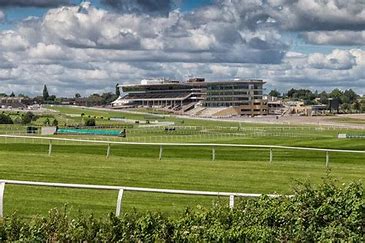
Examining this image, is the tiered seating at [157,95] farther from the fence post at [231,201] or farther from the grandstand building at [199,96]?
the fence post at [231,201]

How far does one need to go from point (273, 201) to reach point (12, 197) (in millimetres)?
5671

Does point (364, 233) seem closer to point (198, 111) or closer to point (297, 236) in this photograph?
point (297, 236)

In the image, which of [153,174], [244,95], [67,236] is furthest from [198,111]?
[67,236]

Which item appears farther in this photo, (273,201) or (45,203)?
(45,203)

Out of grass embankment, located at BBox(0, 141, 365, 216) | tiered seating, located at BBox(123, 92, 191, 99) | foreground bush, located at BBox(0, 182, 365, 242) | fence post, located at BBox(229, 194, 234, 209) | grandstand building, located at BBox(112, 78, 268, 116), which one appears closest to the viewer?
foreground bush, located at BBox(0, 182, 365, 242)

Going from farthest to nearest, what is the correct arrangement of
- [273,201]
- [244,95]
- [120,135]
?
[244,95]
[120,135]
[273,201]

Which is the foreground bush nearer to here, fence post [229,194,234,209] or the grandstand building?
fence post [229,194,234,209]

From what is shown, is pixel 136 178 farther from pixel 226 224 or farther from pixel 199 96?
pixel 199 96

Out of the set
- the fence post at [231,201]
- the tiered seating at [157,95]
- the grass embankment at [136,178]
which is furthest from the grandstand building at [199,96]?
the fence post at [231,201]

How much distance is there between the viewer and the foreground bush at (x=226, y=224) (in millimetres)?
7145

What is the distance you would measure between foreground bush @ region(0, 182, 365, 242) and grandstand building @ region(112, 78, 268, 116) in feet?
419

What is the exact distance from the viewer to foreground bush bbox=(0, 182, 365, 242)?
7.14 m

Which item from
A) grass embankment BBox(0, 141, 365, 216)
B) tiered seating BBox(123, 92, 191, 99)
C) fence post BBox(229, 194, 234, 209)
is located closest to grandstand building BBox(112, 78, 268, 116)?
tiered seating BBox(123, 92, 191, 99)

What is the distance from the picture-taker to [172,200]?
38.4 ft
